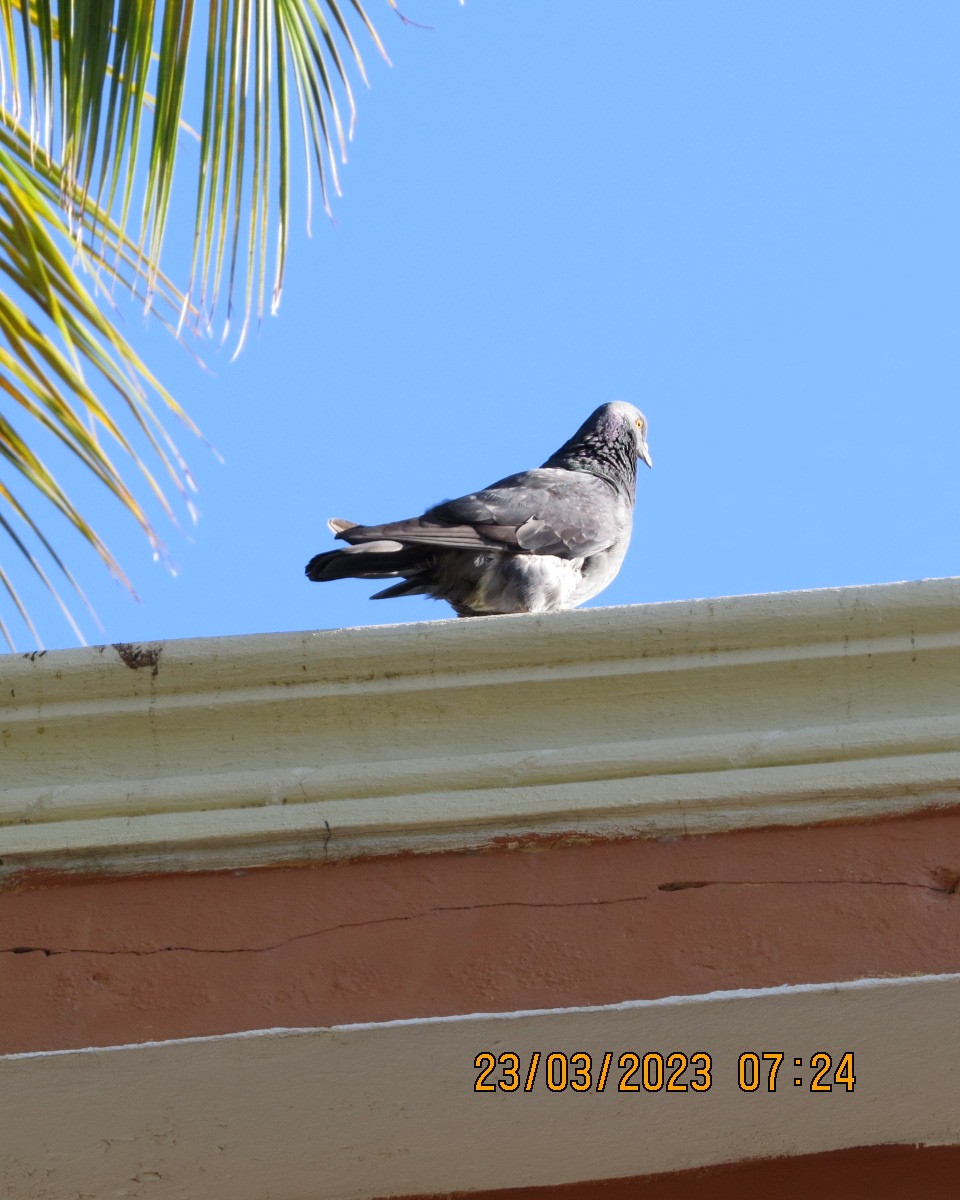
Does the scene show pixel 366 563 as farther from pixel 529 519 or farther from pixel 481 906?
pixel 481 906

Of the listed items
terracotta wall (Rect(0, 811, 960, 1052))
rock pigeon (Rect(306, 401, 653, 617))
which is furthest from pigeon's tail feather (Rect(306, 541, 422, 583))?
terracotta wall (Rect(0, 811, 960, 1052))

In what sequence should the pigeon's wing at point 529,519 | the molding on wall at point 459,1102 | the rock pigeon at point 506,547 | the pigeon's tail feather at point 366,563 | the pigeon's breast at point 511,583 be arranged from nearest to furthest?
the molding on wall at point 459,1102 < the pigeon's tail feather at point 366,563 < the rock pigeon at point 506,547 < the pigeon's wing at point 529,519 < the pigeon's breast at point 511,583

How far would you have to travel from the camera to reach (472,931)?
213 cm

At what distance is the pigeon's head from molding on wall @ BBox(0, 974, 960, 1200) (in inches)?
160

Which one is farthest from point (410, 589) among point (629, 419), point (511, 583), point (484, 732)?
point (484, 732)

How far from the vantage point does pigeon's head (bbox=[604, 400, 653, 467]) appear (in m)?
5.96

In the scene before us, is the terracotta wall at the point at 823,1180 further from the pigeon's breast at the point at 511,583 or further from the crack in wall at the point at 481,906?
the pigeon's breast at the point at 511,583

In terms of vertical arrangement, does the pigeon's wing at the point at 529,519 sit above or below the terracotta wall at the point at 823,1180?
above

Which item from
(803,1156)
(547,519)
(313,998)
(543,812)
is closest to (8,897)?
(313,998)

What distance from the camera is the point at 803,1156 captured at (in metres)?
2.05

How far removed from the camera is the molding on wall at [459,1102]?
201cm

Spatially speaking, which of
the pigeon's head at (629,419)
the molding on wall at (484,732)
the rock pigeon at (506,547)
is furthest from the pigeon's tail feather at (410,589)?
the molding on wall at (484,732)

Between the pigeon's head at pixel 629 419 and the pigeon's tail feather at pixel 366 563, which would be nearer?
the pigeon's tail feather at pixel 366 563

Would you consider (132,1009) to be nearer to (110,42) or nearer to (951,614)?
(951,614)
